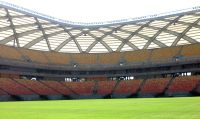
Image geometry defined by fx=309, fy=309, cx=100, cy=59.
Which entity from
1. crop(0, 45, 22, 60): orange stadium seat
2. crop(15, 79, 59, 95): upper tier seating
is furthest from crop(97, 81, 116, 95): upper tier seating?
crop(0, 45, 22, 60): orange stadium seat

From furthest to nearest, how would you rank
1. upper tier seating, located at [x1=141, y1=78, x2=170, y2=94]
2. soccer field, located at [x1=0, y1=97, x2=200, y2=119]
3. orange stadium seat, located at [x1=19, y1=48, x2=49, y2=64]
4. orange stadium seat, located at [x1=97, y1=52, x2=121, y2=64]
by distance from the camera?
orange stadium seat, located at [x1=97, y1=52, x2=121, y2=64] < orange stadium seat, located at [x1=19, y1=48, x2=49, y2=64] < upper tier seating, located at [x1=141, y1=78, x2=170, y2=94] < soccer field, located at [x1=0, y1=97, x2=200, y2=119]

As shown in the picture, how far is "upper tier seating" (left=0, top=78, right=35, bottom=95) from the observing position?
182ft

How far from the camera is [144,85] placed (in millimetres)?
66000

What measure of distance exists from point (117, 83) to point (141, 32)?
1357cm

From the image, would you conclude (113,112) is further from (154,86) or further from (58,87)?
(58,87)

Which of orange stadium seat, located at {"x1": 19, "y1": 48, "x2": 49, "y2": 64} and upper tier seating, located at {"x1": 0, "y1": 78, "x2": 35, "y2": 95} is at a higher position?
orange stadium seat, located at {"x1": 19, "y1": 48, "x2": 49, "y2": 64}

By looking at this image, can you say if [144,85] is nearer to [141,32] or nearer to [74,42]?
[141,32]

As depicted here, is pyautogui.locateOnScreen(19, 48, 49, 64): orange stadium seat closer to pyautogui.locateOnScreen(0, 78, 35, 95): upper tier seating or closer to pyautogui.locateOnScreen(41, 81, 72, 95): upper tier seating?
pyautogui.locateOnScreen(41, 81, 72, 95): upper tier seating

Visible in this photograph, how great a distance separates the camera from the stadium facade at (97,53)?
59231 millimetres

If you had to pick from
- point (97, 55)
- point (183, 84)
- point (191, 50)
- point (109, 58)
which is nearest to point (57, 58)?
point (97, 55)

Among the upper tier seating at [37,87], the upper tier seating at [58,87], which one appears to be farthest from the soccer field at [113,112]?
the upper tier seating at [58,87]

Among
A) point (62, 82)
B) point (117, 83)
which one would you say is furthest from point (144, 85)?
point (62, 82)

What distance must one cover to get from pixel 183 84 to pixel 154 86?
612 cm

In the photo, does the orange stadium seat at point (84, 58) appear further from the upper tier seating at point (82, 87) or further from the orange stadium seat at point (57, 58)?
Answer: the upper tier seating at point (82, 87)
